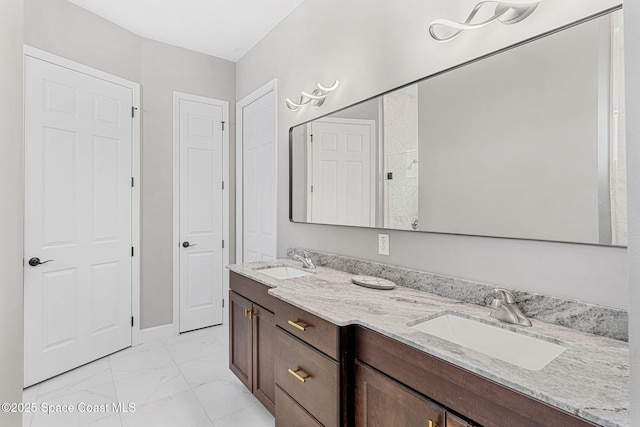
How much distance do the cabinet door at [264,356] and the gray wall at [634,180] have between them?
1.51 m

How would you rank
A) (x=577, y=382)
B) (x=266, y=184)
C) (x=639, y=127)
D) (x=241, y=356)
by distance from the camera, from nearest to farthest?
1. (x=639, y=127)
2. (x=577, y=382)
3. (x=241, y=356)
4. (x=266, y=184)

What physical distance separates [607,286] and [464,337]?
49cm

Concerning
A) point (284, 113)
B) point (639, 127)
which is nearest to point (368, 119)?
point (284, 113)

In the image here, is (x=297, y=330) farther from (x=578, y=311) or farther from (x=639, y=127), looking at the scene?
(x=639, y=127)

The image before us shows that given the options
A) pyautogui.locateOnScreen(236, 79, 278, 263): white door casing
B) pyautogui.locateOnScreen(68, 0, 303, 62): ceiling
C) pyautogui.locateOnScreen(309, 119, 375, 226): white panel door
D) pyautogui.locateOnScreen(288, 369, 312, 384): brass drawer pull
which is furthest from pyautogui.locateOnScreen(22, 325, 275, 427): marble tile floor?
pyautogui.locateOnScreen(68, 0, 303, 62): ceiling

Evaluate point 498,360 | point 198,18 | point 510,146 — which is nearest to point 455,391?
point 498,360

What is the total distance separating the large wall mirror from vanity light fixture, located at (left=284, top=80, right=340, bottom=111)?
0.28 metres

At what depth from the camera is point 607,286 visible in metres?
1.09

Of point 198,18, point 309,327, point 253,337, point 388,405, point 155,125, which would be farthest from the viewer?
point 155,125

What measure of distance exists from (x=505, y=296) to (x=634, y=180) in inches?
31.3

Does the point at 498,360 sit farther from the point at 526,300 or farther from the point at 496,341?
the point at 526,300

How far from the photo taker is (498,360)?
0.92 m

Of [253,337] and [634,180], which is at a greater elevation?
[634,180]

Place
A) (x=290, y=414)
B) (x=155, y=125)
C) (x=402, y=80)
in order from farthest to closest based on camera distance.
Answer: (x=155, y=125), (x=402, y=80), (x=290, y=414)
